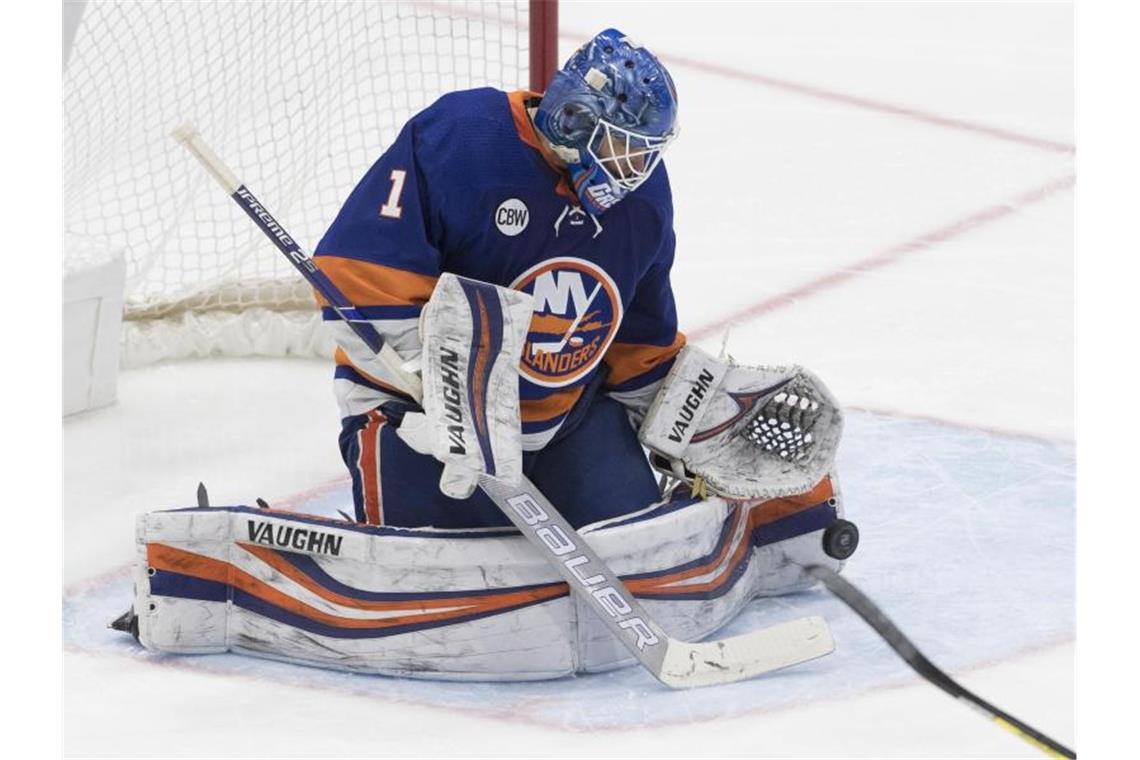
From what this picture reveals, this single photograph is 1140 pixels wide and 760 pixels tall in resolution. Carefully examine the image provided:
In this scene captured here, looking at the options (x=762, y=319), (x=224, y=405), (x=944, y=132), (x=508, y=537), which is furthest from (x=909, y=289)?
(x=508, y=537)

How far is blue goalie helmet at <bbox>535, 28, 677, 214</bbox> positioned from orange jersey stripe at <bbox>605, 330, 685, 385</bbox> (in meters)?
0.37

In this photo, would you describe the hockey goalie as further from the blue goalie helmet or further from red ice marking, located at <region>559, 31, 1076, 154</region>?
red ice marking, located at <region>559, 31, 1076, 154</region>

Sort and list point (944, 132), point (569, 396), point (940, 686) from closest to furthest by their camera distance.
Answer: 1. point (940, 686)
2. point (569, 396)
3. point (944, 132)

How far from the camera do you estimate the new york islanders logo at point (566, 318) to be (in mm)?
2941

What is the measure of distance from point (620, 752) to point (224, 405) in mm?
1393

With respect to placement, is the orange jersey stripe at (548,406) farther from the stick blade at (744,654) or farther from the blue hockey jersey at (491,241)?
the stick blade at (744,654)

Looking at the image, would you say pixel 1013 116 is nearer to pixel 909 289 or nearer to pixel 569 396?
pixel 909 289

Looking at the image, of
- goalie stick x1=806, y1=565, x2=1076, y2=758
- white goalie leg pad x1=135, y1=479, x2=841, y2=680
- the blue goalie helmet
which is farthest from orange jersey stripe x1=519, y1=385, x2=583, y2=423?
goalie stick x1=806, y1=565, x2=1076, y2=758

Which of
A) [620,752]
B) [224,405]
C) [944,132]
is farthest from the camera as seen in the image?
[944,132]

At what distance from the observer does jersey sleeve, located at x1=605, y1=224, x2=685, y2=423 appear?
10.2ft

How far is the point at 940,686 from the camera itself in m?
2.87

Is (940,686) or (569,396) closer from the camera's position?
(940,686)

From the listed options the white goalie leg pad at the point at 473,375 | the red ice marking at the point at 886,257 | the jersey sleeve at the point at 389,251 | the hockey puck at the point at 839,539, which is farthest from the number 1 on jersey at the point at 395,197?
the red ice marking at the point at 886,257

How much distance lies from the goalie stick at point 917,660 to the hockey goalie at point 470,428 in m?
0.21
